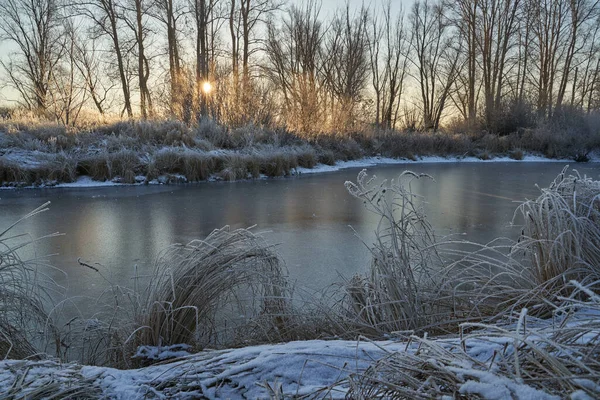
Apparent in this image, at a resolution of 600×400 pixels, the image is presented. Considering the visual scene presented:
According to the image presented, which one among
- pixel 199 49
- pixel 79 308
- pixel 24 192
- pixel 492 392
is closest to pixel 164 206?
pixel 24 192

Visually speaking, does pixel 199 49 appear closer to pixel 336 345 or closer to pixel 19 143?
pixel 19 143

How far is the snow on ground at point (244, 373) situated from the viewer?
1.21m

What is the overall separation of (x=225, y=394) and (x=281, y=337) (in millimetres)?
949

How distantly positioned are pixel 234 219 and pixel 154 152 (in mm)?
5660

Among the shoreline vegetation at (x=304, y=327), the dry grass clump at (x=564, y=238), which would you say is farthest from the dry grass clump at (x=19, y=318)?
the dry grass clump at (x=564, y=238)

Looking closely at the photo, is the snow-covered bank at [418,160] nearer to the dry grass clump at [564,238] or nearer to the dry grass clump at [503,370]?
the dry grass clump at [564,238]

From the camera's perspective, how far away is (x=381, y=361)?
106cm

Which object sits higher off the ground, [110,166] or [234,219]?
[110,166]

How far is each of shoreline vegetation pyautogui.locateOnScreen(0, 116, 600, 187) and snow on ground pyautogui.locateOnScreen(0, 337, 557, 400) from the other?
29.6 feet

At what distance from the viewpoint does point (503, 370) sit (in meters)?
0.92

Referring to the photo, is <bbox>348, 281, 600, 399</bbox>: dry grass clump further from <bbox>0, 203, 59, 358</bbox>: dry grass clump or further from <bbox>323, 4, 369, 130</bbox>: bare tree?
<bbox>323, 4, 369, 130</bbox>: bare tree

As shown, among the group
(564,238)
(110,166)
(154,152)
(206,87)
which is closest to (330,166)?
(206,87)

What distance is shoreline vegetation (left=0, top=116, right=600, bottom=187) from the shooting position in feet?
31.7

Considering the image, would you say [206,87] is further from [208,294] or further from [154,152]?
[208,294]
